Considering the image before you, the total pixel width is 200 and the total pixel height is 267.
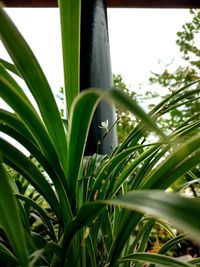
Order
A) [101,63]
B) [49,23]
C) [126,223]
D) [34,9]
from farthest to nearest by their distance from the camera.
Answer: [49,23] < [34,9] < [101,63] < [126,223]

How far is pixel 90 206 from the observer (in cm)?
50

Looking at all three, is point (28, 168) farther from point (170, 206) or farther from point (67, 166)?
point (170, 206)

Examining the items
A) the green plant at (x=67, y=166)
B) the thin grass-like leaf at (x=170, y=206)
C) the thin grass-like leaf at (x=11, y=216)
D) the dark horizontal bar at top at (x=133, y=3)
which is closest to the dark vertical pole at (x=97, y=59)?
the dark horizontal bar at top at (x=133, y=3)

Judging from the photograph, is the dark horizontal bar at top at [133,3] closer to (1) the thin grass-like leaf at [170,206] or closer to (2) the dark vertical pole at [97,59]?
(2) the dark vertical pole at [97,59]

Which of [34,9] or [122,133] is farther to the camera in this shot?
[122,133]

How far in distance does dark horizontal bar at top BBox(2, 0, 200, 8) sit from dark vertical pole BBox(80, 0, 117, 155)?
1.32 ft

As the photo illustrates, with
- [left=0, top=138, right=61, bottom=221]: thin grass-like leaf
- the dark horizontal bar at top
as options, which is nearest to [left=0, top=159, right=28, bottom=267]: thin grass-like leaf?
[left=0, top=138, right=61, bottom=221]: thin grass-like leaf

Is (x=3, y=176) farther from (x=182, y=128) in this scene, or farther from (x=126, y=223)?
(x=182, y=128)

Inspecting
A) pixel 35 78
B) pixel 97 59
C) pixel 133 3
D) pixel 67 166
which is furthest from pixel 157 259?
pixel 133 3

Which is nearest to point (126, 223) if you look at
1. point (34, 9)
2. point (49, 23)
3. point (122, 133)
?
point (34, 9)

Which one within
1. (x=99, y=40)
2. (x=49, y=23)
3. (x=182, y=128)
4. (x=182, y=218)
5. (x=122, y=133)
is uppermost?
(x=49, y=23)

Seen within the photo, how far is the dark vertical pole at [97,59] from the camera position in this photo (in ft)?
4.35

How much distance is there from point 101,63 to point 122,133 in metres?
1.57

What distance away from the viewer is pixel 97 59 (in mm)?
1466
